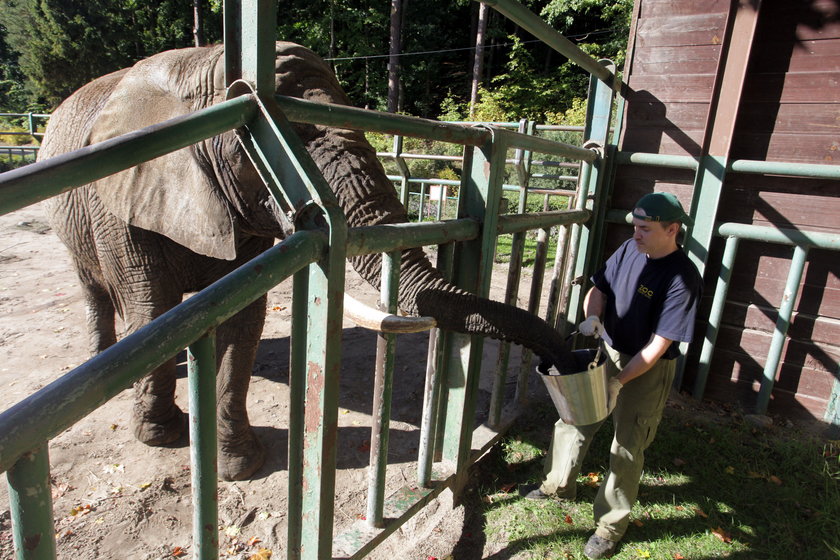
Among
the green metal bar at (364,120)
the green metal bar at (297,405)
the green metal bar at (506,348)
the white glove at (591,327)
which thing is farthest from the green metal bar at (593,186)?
the green metal bar at (297,405)

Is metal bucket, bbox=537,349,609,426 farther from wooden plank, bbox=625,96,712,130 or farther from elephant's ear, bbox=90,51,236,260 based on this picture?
wooden plank, bbox=625,96,712,130

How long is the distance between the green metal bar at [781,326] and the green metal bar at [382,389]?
2.77m

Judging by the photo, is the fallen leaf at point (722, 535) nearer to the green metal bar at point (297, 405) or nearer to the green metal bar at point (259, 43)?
the green metal bar at point (297, 405)

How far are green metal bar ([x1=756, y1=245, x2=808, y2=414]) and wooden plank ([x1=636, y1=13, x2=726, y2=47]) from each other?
143cm

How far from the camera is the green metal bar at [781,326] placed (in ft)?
10.8

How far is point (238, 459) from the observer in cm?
313

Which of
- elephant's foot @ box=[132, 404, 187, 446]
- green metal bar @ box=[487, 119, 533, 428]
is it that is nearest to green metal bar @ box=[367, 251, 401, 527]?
green metal bar @ box=[487, 119, 533, 428]

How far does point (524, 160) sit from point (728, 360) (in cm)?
419

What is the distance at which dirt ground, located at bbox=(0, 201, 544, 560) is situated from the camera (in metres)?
2.67

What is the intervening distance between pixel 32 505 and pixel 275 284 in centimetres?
59

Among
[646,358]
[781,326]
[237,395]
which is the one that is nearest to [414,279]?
[646,358]

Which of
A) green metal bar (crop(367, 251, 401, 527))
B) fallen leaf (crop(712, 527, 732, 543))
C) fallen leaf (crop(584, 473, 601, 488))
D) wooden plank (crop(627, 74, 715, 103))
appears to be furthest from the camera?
wooden plank (crop(627, 74, 715, 103))

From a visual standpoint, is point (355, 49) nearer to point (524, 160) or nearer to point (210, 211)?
point (524, 160)

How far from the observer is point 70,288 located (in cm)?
660
